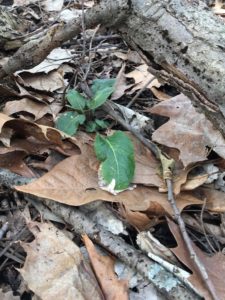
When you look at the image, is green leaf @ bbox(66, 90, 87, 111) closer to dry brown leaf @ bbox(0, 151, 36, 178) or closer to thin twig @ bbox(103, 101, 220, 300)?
thin twig @ bbox(103, 101, 220, 300)

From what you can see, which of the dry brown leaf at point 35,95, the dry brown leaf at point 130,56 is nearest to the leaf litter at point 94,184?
the dry brown leaf at point 35,95

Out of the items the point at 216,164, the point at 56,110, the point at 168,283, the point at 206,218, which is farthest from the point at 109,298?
the point at 56,110

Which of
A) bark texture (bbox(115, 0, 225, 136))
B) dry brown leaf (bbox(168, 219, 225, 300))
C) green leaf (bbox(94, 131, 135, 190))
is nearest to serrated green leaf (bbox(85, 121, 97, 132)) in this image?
green leaf (bbox(94, 131, 135, 190))

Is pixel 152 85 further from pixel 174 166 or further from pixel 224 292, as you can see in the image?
pixel 224 292

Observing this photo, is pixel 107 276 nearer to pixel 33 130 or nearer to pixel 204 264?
pixel 204 264

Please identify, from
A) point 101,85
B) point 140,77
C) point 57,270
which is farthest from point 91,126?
point 57,270

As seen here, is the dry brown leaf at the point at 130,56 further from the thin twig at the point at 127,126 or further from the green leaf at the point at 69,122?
the green leaf at the point at 69,122
